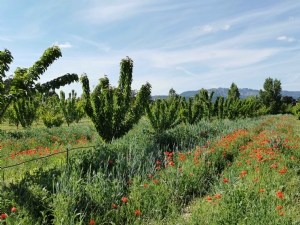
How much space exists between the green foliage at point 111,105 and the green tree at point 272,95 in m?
73.7

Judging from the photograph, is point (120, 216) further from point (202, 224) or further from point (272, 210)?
point (272, 210)

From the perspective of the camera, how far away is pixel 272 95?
8331cm

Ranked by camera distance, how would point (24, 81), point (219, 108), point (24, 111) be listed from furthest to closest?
point (219, 108), point (24, 111), point (24, 81)

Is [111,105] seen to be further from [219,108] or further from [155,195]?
[219,108]

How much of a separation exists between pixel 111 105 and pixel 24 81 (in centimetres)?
599

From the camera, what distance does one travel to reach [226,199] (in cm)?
531

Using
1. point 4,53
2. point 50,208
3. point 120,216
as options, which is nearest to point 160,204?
point 120,216

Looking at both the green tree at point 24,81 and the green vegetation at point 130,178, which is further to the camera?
the green tree at point 24,81

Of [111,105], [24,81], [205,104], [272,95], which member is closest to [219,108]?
[205,104]

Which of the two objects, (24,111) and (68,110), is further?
(68,110)

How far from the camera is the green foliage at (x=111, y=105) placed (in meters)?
13.9

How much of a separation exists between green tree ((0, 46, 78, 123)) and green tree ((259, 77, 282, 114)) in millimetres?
79596

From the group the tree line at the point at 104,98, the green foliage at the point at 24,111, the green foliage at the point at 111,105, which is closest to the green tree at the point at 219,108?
the tree line at the point at 104,98

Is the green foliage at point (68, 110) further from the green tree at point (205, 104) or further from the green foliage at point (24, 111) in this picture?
the green tree at point (205, 104)
